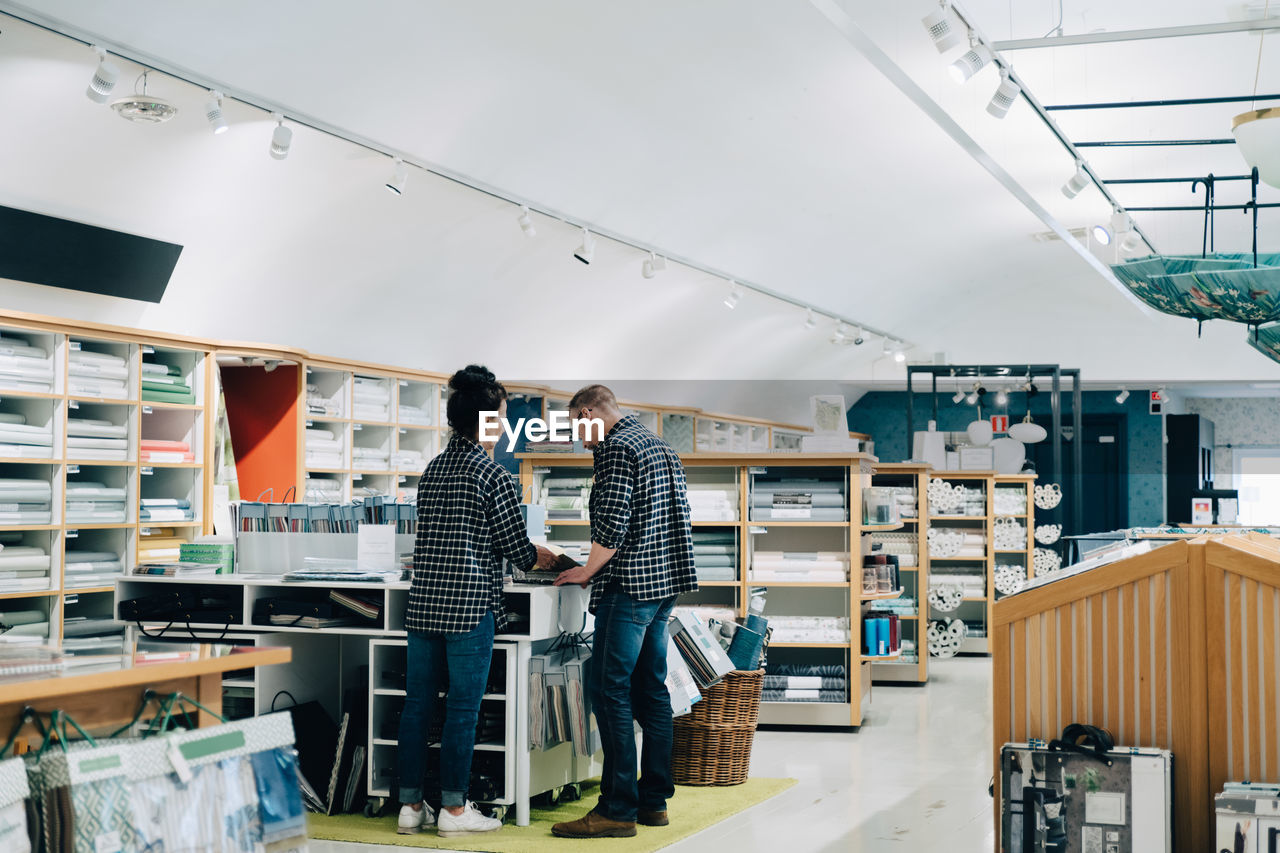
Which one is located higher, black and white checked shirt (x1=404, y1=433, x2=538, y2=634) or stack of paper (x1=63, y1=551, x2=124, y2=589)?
black and white checked shirt (x1=404, y1=433, x2=538, y2=634)

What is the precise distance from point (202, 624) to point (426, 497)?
116 cm

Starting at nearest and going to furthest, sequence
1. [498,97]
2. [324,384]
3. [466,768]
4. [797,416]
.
→ 1. [466,768]
2. [498,97]
3. [324,384]
4. [797,416]

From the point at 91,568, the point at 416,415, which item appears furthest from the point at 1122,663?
the point at 416,415

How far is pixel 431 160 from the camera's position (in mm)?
7855

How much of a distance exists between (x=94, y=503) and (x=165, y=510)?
0.49 metres

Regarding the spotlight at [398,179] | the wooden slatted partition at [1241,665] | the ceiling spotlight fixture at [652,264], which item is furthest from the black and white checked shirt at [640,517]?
the ceiling spotlight fixture at [652,264]

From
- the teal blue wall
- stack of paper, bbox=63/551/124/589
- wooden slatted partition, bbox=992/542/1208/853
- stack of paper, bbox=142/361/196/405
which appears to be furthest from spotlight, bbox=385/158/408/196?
the teal blue wall

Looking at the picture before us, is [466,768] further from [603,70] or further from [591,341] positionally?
[591,341]

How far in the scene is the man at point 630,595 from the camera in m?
4.48

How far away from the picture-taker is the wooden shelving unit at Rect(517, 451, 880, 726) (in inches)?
272

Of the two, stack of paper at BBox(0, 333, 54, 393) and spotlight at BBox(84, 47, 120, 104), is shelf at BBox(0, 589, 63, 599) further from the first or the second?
spotlight at BBox(84, 47, 120, 104)

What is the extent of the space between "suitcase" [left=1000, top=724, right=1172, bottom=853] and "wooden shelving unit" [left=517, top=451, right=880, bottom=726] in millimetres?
3711

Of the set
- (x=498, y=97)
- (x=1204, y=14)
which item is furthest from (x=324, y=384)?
(x=1204, y=14)

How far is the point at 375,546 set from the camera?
16.4 feet
